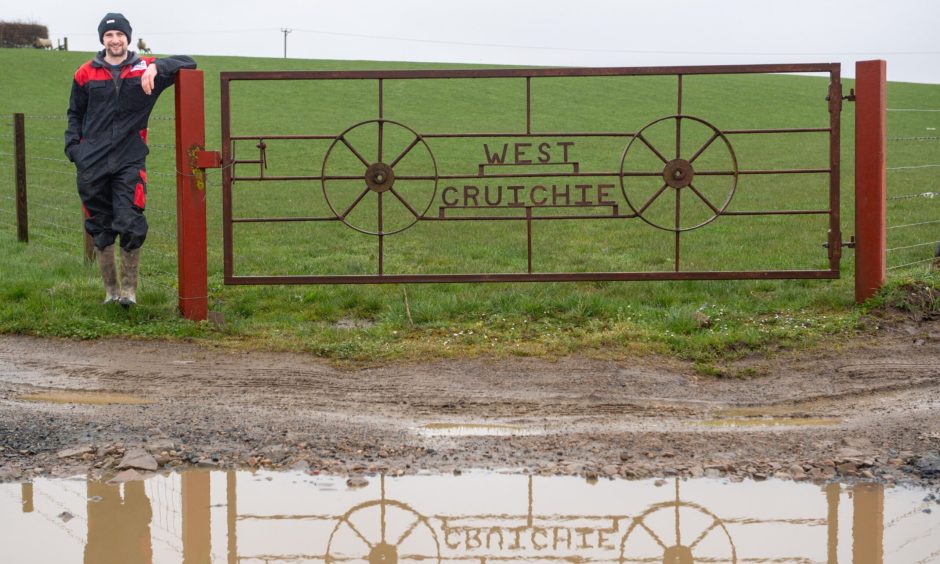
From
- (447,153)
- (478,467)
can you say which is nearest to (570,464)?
(478,467)

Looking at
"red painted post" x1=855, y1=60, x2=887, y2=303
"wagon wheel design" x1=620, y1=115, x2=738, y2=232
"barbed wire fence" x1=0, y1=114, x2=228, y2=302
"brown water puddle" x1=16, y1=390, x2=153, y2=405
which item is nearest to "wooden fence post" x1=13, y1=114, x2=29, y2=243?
"barbed wire fence" x1=0, y1=114, x2=228, y2=302

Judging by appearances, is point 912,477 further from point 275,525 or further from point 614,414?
point 275,525

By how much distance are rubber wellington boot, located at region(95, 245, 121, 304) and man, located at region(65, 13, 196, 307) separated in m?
0.07

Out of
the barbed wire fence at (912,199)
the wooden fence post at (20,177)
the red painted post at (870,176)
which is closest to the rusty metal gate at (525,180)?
the red painted post at (870,176)

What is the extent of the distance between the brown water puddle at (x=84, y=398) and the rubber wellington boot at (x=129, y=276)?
186 cm

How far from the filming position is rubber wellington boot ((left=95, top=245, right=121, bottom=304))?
855cm

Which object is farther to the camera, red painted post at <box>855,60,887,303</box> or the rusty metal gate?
the rusty metal gate

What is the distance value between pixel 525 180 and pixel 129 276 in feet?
46.5

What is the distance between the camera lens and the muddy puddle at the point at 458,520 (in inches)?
167

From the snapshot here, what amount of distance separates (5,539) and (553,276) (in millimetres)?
5035

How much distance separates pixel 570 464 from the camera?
5.18 metres

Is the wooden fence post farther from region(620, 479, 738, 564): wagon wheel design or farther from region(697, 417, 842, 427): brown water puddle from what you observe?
region(620, 479, 738, 564): wagon wheel design

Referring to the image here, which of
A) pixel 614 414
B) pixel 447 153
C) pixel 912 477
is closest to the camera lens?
pixel 912 477

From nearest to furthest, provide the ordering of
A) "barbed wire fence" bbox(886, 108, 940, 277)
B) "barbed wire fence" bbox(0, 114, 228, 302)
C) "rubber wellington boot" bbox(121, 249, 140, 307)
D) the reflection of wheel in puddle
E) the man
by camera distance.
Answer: the reflection of wheel in puddle, the man, "rubber wellington boot" bbox(121, 249, 140, 307), "barbed wire fence" bbox(886, 108, 940, 277), "barbed wire fence" bbox(0, 114, 228, 302)
